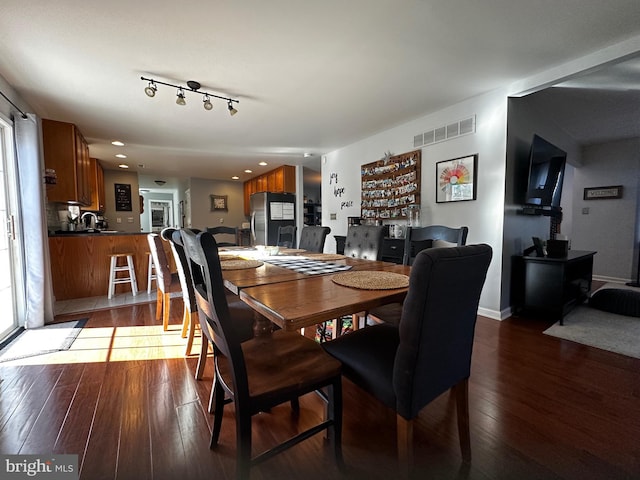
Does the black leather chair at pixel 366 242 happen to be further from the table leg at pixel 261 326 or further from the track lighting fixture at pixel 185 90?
the track lighting fixture at pixel 185 90

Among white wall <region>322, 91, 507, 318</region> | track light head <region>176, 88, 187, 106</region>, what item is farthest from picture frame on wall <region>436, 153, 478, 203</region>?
track light head <region>176, 88, 187, 106</region>

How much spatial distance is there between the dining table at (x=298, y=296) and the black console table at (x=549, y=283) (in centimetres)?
232

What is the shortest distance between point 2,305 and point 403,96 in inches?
174

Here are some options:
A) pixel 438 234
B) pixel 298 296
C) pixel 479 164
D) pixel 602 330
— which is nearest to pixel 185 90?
pixel 298 296

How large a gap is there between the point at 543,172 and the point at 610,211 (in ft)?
9.63

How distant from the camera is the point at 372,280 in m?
1.32

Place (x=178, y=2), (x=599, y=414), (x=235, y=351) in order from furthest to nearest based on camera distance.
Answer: (x=178, y=2), (x=599, y=414), (x=235, y=351)

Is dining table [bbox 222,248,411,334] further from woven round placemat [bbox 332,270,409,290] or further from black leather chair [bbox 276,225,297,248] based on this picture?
black leather chair [bbox 276,225,297,248]

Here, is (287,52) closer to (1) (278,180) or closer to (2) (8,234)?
(2) (8,234)

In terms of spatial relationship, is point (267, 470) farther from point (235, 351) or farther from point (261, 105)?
point (261, 105)

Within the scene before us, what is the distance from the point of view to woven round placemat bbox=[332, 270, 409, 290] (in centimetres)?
120

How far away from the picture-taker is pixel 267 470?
1127 mm

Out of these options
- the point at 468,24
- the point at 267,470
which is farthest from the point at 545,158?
the point at 267,470

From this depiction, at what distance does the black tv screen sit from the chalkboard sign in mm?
7731
